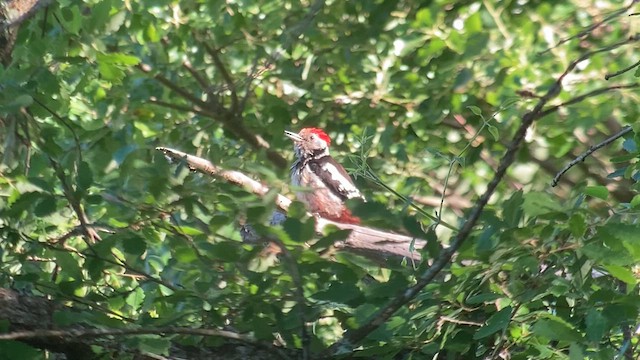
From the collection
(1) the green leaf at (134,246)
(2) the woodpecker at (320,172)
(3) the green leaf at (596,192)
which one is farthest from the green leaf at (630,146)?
(2) the woodpecker at (320,172)

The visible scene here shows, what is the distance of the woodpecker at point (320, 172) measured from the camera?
564cm

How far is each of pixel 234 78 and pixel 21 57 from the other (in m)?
3.69

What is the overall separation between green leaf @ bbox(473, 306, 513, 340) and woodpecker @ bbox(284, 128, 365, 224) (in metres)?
3.53

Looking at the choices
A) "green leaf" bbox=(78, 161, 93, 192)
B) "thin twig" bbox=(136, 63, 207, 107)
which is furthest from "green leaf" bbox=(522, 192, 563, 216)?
"thin twig" bbox=(136, 63, 207, 107)

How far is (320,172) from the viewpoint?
6469 mm

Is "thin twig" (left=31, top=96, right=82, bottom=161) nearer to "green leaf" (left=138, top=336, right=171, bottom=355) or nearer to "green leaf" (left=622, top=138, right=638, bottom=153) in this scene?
"green leaf" (left=138, top=336, right=171, bottom=355)

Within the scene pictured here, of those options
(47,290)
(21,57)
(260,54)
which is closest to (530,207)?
(47,290)

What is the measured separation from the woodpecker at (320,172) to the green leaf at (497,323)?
3.53 metres

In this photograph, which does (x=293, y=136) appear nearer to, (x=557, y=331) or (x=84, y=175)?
(x=84, y=175)

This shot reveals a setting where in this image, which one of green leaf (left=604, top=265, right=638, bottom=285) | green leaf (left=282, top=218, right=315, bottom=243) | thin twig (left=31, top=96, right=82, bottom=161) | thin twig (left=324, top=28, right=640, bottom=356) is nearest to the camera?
thin twig (left=324, top=28, right=640, bottom=356)

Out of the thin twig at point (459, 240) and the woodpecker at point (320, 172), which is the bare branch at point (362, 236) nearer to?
the thin twig at point (459, 240)

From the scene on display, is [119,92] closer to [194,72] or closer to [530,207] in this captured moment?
[530,207]

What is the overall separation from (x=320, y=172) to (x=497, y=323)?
15.1ft

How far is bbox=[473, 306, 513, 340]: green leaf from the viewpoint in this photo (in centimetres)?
189
